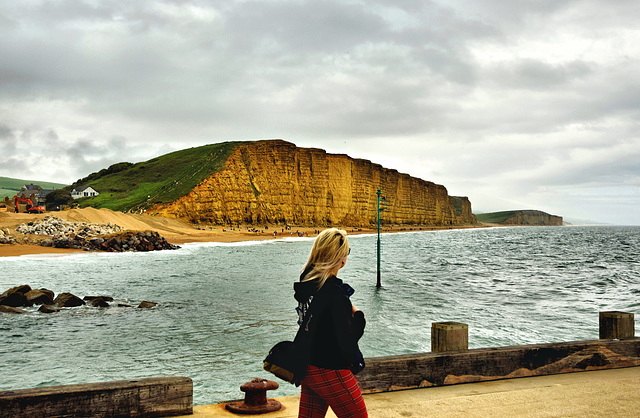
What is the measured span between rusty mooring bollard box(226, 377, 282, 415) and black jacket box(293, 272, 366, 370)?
176cm

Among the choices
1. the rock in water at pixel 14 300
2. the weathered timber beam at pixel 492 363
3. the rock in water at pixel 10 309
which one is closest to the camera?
the weathered timber beam at pixel 492 363

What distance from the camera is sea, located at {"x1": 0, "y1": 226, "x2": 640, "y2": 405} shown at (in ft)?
38.1

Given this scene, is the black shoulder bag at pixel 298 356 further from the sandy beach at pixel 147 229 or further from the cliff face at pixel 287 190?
the cliff face at pixel 287 190

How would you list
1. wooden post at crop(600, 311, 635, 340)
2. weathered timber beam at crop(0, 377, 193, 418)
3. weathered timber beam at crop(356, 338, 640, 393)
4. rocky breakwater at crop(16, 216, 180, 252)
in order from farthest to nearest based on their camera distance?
rocky breakwater at crop(16, 216, 180, 252)
wooden post at crop(600, 311, 635, 340)
weathered timber beam at crop(356, 338, 640, 393)
weathered timber beam at crop(0, 377, 193, 418)

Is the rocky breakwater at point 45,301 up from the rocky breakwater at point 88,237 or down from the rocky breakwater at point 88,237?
down

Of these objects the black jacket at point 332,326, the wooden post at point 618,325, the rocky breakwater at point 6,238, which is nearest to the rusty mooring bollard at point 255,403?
the black jacket at point 332,326

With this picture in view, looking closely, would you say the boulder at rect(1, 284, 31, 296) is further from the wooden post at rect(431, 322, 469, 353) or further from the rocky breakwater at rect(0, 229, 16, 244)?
the rocky breakwater at rect(0, 229, 16, 244)

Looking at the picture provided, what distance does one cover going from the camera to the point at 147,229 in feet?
217

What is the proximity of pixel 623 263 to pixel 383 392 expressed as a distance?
182 feet

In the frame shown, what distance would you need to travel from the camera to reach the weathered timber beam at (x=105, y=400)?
386 centimetres

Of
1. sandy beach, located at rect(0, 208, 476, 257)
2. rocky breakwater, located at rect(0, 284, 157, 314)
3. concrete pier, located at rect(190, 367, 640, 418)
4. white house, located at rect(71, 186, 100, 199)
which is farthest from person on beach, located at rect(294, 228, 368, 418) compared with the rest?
white house, located at rect(71, 186, 100, 199)

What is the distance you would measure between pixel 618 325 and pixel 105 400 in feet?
20.8

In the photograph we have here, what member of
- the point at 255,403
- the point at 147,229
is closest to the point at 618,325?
the point at 255,403

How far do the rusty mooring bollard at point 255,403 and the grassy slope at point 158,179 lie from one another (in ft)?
280
